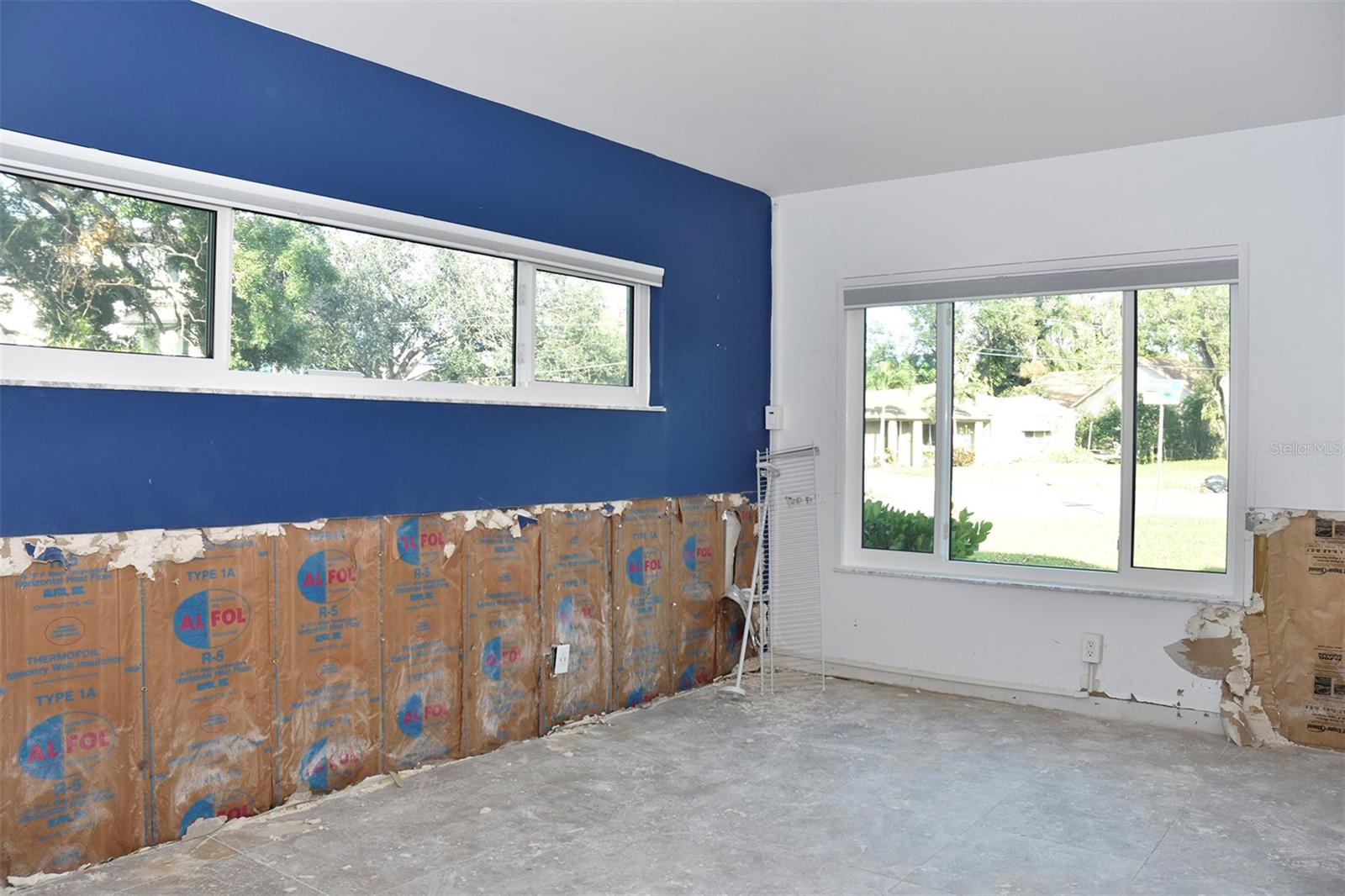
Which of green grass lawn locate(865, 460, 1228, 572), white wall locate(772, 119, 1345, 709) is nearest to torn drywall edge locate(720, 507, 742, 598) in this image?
white wall locate(772, 119, 1345, 709)

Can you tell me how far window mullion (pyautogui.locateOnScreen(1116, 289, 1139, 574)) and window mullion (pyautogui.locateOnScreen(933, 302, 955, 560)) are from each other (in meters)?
0.83

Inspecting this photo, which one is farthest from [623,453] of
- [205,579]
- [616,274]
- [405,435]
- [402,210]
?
[205,579]

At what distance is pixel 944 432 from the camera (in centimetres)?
510

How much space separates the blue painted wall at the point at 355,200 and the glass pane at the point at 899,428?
77 cm

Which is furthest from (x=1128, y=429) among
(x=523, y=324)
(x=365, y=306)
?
(x=365, y=306)

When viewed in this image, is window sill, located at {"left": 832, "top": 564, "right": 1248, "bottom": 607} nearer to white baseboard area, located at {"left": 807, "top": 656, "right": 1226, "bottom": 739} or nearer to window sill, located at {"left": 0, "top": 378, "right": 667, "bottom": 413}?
white baseboard area, located at {"left": 807, "top": 656, "right": 1226, "bottom": 739}

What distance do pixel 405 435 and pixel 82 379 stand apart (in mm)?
1125

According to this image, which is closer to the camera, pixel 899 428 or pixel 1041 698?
pixel 1041 698

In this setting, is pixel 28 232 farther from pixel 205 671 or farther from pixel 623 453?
pixel 623 453

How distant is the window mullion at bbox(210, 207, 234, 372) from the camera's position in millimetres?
3156

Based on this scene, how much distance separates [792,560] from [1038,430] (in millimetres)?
1472

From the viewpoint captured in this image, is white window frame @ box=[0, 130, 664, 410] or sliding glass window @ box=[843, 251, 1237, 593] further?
sliding glass window @ box=[843, 251, 1237, 593]

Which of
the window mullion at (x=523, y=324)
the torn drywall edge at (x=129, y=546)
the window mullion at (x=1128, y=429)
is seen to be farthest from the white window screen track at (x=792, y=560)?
the torn drywall edge at (x=129, y=546)

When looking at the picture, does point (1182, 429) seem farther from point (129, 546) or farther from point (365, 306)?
point (129, 546)
